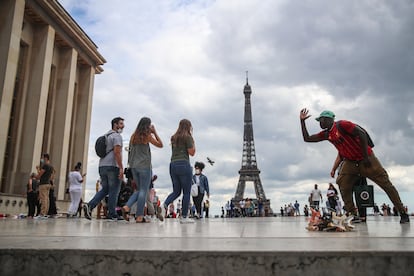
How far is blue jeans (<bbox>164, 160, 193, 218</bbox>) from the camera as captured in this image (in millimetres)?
7301

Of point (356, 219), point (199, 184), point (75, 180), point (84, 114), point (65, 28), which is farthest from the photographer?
point (84, 114)

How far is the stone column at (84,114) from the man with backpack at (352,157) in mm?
27723

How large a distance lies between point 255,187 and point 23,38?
166ft

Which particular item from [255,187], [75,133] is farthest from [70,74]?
[255,187]

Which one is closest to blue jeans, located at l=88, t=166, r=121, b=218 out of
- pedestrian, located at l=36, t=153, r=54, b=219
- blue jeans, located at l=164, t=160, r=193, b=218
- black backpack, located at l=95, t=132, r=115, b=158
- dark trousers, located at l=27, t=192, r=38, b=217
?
black backpack, located at l=95, t=132, r=115, b=158

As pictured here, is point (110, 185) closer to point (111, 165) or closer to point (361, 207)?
point (111, 165)

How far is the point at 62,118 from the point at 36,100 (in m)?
3.50

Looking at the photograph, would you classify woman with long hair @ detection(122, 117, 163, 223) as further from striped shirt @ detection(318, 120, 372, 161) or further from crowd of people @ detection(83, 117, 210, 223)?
striped shirt @ detection(318, 120, 372, 161)

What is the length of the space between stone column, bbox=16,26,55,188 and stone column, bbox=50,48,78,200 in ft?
8.57

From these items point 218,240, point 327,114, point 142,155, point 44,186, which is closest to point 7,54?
point 44,186

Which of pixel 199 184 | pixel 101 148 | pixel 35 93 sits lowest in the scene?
pixel 199 184

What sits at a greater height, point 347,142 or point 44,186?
point 347,142

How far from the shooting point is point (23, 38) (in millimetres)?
25281

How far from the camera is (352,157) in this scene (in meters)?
6.36
